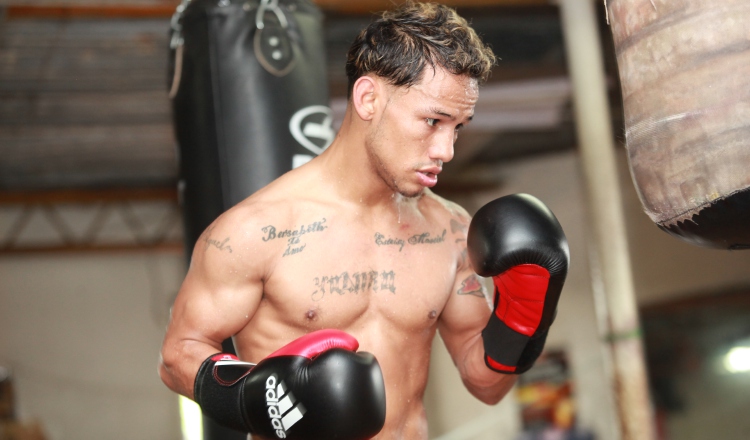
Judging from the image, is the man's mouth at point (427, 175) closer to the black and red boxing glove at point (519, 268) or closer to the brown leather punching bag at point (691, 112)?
the black and red boxing glove at point (519, 268)

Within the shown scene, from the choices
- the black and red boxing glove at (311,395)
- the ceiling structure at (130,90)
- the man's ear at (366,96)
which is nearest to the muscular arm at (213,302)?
the black and red boxing glove at (311,395)

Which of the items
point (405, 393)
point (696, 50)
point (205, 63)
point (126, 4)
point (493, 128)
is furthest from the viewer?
point (493, 128)

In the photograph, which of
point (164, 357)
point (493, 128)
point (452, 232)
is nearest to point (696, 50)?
point (452, 232)

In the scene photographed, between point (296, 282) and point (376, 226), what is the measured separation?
0.29m

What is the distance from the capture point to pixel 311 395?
1409mm

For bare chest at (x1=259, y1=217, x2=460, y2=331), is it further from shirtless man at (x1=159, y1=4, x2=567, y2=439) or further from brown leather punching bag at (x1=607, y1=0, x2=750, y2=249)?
brown leather punching bag at (x1=607, y1=0, x2=750, y2=249)

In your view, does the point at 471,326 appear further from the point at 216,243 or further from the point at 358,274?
the point at 216,243

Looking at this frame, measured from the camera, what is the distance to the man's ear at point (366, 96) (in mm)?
1883

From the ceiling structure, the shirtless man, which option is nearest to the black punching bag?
the shirtless man

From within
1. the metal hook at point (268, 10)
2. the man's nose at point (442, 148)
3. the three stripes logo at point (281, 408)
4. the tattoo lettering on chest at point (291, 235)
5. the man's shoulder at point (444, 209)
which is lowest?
the three stripes logo at point (281, 408)

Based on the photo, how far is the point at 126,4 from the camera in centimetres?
436

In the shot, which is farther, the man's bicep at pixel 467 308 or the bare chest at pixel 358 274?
the man's bicep at pixel 467 308

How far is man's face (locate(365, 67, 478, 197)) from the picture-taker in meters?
1.78

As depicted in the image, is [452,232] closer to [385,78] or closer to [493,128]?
[385,78]
